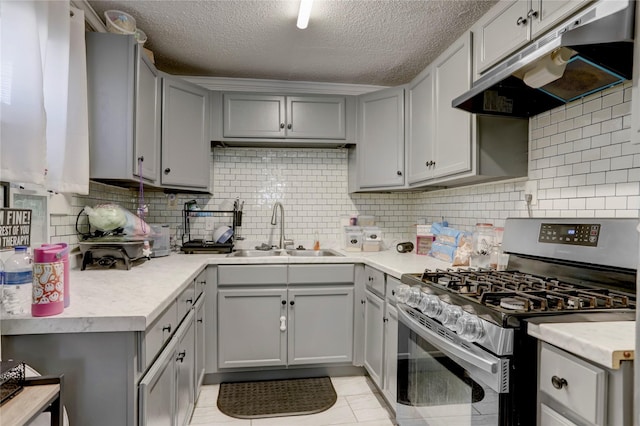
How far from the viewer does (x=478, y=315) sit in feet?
3.75

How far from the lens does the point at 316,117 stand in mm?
2867

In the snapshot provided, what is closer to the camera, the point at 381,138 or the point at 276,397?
the point at 276,397

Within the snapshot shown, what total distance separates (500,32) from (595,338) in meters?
1.43

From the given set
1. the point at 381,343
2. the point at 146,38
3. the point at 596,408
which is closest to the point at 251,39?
the point at 146,38

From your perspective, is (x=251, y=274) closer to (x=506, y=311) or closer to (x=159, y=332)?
(x=159, y=332)

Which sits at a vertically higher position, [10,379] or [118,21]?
[118,21]

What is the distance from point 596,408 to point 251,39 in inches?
96.8

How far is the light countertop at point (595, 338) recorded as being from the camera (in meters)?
0.79

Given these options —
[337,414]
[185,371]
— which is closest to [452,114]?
[337,414]

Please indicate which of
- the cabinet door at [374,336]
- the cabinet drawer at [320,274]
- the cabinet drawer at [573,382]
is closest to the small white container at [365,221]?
the cabinet drawer at [320,274]

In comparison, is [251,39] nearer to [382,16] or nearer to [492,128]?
[382,16]

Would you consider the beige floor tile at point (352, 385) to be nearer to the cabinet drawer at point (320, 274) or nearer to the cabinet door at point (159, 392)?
the cabinet drawer at point (320, 274)

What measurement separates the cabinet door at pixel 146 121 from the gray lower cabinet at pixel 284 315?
0.81 m

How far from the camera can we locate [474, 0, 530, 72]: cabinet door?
5.04ft
